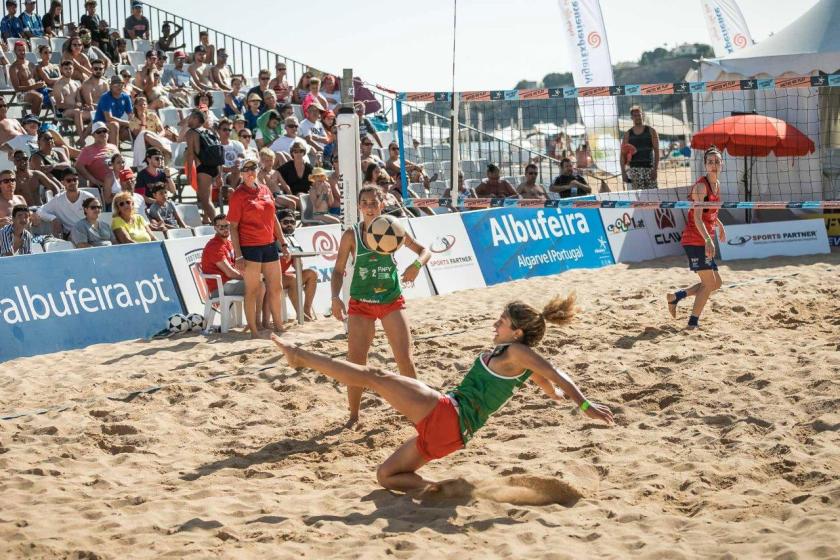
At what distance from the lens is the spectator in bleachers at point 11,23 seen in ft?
45.1

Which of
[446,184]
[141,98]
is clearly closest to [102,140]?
[141,98]

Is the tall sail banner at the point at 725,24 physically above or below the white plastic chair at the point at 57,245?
above

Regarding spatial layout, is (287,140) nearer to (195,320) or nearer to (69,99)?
(69,99)

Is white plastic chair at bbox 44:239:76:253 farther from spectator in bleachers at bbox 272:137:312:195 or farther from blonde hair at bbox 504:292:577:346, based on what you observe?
blonde hair at bbox 504:292:577:346

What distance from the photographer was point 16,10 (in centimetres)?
1390

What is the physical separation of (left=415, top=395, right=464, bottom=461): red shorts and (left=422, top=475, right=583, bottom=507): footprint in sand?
0.23m

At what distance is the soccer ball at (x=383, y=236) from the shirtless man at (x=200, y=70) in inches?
369

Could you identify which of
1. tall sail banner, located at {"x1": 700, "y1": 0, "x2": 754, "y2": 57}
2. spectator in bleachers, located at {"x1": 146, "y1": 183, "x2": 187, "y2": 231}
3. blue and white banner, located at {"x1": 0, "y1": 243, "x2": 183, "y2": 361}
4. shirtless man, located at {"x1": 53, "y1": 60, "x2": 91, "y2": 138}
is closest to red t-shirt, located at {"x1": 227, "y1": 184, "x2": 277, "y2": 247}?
blue and white banner, located at {"x1": 0, "y1": 243, "x2": 183, "y2": 361}

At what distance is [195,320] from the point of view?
9539 mm

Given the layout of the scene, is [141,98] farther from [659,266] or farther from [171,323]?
[659,266]

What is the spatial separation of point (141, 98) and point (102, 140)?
1010 mm

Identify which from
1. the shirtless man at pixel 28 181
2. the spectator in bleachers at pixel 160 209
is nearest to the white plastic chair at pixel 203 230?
the spectator in bleachers at pixel 160 209

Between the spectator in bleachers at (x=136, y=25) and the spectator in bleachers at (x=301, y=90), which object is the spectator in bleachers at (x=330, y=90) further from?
the spectator in bleachers at (x=136, y=25)

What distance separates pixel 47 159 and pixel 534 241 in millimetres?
5858
